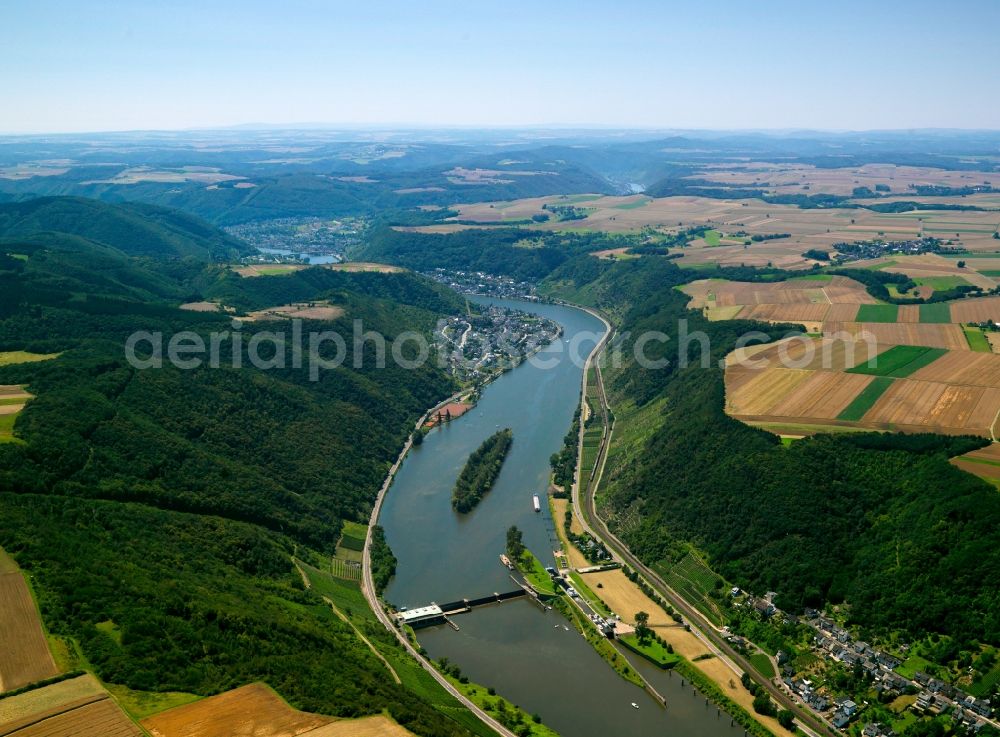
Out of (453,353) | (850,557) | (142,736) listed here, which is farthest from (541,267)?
(142,736)

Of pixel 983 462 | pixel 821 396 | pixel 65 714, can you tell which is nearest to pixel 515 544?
pixel 821 396

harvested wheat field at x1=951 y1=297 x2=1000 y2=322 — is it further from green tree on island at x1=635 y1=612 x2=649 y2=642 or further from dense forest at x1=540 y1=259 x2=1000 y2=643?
green tree on island at x1=635 y1=612 x2=649 y2=642

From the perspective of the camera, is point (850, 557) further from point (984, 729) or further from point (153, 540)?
point (153, 540)

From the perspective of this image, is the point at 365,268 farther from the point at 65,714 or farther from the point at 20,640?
the point at 65,714

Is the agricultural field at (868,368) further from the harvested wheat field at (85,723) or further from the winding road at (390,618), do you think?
the harvested wheat field at (85,723)

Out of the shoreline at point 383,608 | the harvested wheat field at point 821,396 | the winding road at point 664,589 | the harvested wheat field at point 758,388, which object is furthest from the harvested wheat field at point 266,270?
the harvested wheat field at point 821,396

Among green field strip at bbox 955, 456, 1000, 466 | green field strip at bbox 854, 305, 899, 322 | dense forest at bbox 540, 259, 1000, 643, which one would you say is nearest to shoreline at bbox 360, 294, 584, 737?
dense forest at bbox 540, 259, 1000, 643
